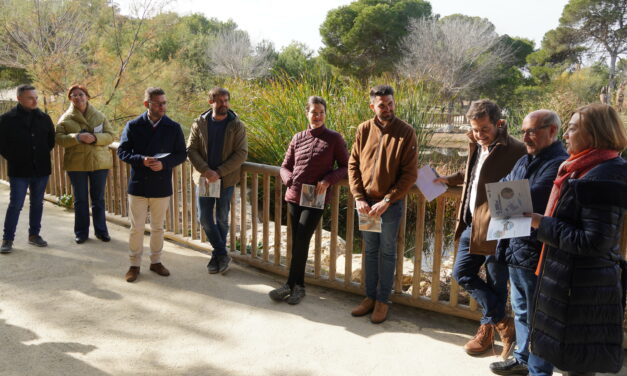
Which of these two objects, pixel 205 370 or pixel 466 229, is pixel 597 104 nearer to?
pixel 466 229

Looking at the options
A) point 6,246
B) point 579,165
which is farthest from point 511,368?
point 6,246

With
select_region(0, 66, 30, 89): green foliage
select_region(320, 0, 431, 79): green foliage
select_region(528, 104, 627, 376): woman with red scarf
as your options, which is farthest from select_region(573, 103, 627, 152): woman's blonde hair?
select_region(320, 0, 431, 79): green foliage

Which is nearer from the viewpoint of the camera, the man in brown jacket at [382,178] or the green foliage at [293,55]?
the man in brown jacket at [382,178]

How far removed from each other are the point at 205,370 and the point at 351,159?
170 cm

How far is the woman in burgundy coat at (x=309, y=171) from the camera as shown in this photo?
3.66 metres

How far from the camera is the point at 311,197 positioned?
12.0 ft

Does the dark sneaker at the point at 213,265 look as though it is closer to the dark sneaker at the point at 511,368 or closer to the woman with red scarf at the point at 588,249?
the dark sneaker at the point at 511,368

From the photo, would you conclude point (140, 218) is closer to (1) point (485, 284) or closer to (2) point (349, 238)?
(2) point (349, 238)

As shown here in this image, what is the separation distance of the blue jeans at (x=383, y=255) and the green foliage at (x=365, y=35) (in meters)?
35.8

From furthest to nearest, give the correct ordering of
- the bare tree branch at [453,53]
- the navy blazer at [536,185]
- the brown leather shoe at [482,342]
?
the bare tree branch at [453,53]
the brown leather shoe at [482,342]
the navy blazer at [536,185]

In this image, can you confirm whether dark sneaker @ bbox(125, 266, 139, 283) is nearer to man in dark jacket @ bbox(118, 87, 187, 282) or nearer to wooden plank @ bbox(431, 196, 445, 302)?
man in dark jacket @ bbox(118, 87, 187, 282)

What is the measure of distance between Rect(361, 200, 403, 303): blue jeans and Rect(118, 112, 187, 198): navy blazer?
1.82m

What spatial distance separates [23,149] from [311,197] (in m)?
2.98

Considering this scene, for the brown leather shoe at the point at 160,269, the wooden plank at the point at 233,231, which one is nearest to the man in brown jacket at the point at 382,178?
the wooden plank at the point at 233,231
